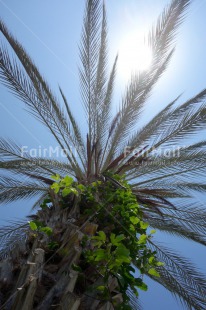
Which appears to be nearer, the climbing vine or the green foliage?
the climbing vine

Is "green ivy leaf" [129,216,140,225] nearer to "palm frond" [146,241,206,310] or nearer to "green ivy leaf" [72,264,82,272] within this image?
"green ivy leaf" [72,264,82,272]

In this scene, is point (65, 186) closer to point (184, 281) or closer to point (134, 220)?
point (134, 220)

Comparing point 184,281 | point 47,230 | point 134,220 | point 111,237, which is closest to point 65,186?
point 47,230

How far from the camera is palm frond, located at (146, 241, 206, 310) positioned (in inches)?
194

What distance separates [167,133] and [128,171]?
113 cm

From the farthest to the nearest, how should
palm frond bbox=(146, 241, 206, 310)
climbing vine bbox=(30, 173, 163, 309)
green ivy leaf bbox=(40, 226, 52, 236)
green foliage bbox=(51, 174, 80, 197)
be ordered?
palm frond bbox=(146, 241, 206, 310) < green foliage bbox=(51, 174, 80, 197) < green ivy leaf bbox=(40, 226, 52, 236) < climbing vine bbox=(30, 173, 163, 309)

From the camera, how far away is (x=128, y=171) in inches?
236

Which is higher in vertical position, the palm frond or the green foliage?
the green foliage

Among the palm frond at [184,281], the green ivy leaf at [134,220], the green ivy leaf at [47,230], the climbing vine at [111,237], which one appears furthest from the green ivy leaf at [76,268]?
the palm frond at [184,281]

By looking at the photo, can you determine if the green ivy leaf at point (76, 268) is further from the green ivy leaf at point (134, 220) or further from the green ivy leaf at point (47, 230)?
the green ivy leaf at point (134, 220)

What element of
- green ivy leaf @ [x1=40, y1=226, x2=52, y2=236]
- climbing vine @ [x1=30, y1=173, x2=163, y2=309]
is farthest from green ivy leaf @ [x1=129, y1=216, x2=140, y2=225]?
green ivy leaf @ [x1=40, y1=226, x2=52, y2=236]

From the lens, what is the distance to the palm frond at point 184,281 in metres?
4.92

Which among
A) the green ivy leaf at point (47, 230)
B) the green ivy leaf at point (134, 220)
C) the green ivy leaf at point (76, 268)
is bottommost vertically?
the green ivy leaf at point (76, 268)

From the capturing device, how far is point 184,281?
A: 511 cm
